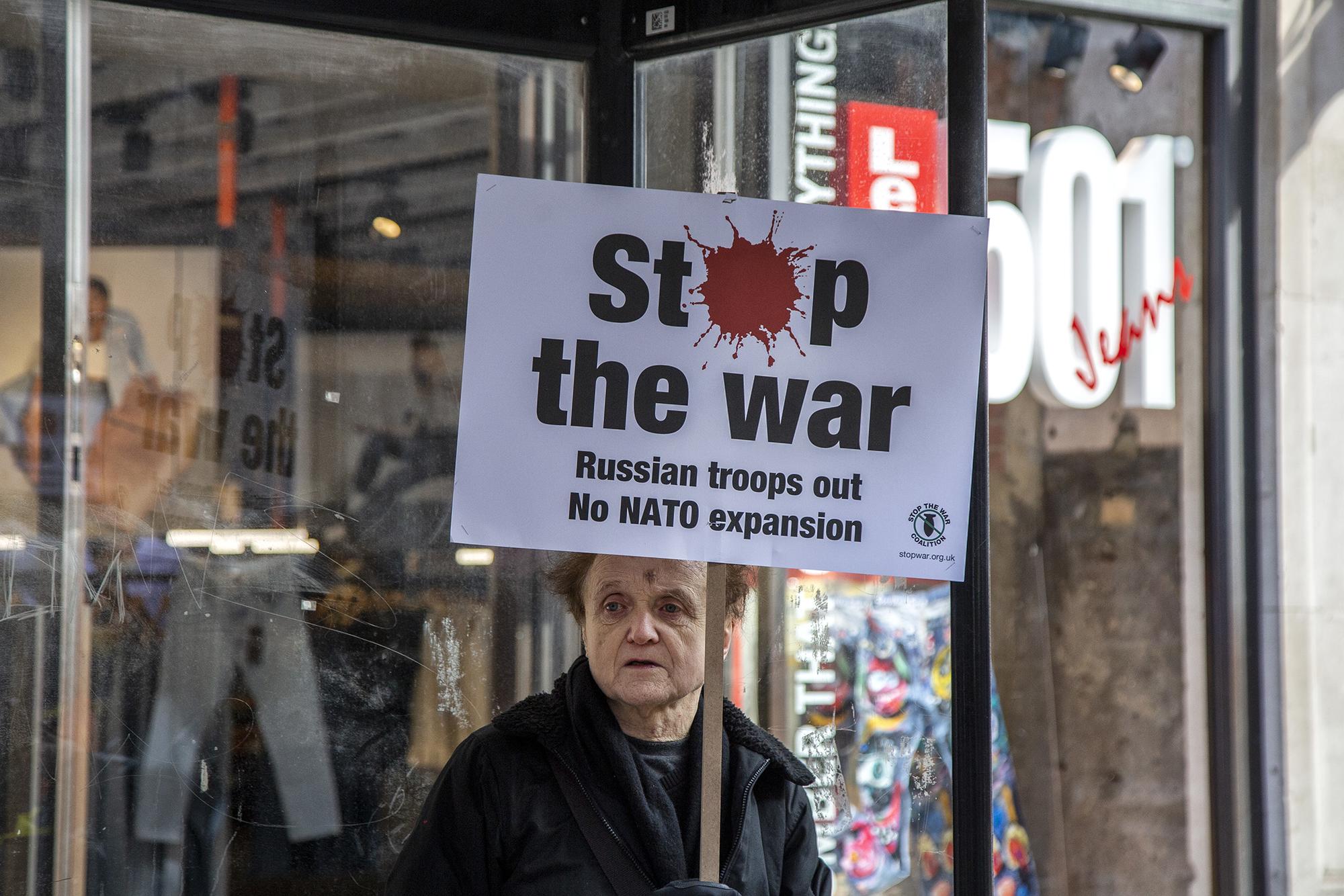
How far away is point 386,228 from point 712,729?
1548 millimetres

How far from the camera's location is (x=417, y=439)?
3.24 meters

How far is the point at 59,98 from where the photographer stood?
9.70 feet

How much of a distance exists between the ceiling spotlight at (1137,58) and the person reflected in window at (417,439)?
3.11 meters

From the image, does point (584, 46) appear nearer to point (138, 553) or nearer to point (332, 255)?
point (332, 255)

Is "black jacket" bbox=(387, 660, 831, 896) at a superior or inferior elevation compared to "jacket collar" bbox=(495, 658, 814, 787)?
inferior

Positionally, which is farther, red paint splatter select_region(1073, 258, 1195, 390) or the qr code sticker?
red paint splatter select_region(1073, 258, 1195, 390)

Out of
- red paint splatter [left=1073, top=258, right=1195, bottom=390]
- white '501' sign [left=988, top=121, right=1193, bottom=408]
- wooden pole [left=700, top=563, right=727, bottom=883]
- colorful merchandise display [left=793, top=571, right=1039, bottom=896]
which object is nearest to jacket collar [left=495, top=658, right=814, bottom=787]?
wooden pole [left=700, top=563, right=727, bottom=883]

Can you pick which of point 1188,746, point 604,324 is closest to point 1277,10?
point 1188,746

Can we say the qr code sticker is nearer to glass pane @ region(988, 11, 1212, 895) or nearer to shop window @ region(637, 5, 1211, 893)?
shop window @ region(637, 5, 1211, 893)

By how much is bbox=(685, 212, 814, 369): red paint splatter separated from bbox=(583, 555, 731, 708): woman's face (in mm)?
431

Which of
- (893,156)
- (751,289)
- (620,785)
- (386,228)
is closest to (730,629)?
(620,785)

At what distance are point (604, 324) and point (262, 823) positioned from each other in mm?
1469

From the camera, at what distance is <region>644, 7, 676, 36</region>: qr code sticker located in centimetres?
320

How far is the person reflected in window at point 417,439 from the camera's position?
3.20m
